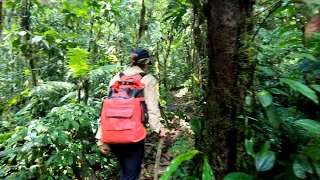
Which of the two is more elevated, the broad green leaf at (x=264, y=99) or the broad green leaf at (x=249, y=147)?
the broad green leaf at (x=264, y=99)

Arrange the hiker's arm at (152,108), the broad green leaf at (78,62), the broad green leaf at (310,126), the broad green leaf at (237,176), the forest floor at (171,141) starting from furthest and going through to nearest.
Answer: the forest floor at (171,141) → the broad green leaf at (78,62) → the hiker's arm at (152,108) → the broad green leaf at (237,176) → the broad green leaf at (310,126)

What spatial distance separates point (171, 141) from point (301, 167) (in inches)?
128

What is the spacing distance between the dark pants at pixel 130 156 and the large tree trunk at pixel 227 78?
85 cm

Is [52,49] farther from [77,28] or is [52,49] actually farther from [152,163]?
[152,163]

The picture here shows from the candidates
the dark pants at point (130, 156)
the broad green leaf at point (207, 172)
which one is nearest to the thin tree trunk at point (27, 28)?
the dark pants at point (130, 156)

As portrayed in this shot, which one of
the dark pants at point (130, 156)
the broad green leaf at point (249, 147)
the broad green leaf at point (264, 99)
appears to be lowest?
the dark pants at point (130, 156)

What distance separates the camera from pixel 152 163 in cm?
424

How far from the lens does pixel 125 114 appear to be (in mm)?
2488

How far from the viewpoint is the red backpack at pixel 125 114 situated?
2488 mm

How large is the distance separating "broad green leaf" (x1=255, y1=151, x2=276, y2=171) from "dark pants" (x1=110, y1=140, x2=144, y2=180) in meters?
1.17

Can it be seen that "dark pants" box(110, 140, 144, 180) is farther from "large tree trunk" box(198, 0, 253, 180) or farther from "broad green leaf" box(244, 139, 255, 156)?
"broad green leaf" box(244, 139, 255, 156)

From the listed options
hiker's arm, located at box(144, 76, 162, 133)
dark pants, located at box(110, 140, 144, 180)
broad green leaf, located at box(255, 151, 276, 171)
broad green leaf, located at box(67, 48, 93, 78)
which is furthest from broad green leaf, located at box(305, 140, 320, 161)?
broad green leaf, located at box(67, 48, 93, 78)

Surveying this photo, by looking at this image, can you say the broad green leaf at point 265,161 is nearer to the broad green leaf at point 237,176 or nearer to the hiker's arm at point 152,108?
the broad green leaf at point 237,176

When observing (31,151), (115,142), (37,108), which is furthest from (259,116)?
(37,108)
